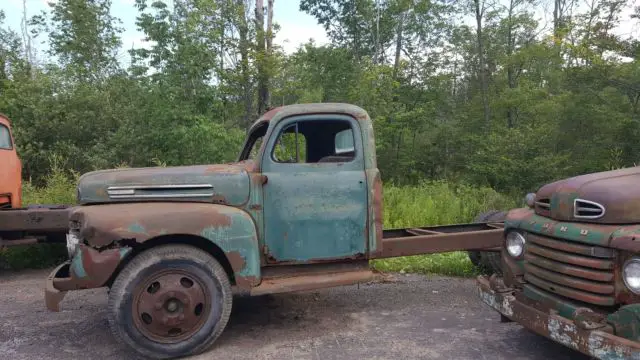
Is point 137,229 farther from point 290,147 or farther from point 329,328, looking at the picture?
point 329,328

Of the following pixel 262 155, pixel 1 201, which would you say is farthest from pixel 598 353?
pixel 1 201

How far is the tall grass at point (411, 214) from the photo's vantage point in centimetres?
678

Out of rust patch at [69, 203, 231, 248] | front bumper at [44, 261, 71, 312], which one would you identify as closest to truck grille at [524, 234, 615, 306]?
rust patch at [69, 203, 231, 248]

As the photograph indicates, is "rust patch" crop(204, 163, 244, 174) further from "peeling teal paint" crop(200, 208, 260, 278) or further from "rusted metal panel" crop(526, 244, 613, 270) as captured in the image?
"rusted metal panel" crop(526, 244, 613, 270)

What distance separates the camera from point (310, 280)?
14.1 feet

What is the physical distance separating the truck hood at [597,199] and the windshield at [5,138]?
24.5 ft

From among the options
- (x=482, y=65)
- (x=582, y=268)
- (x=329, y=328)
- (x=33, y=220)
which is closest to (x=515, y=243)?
(x=582, y=268)

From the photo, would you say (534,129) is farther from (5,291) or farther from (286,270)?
(5,291)

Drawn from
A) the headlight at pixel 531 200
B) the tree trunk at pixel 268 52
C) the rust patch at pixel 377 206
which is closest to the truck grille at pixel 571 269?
the headlight at pixel 531 200

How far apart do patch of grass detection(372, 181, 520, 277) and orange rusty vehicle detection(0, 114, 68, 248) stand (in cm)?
448

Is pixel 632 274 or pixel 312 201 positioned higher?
pixel 312 201

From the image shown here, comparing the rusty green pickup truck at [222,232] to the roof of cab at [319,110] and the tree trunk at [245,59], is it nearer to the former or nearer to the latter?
the roof of cab at [319,110]

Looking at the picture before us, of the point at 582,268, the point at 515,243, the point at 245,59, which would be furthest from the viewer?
the point at 245,59

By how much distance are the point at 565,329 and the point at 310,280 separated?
208cm
